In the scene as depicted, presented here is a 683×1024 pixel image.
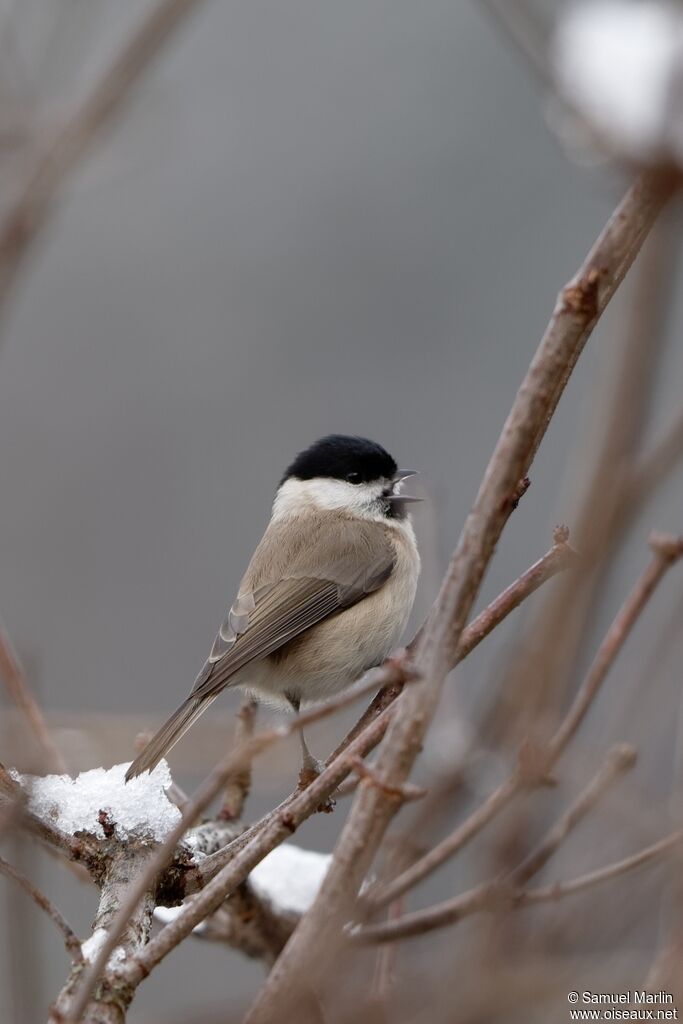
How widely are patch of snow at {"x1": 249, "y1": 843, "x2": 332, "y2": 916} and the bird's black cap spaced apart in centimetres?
127

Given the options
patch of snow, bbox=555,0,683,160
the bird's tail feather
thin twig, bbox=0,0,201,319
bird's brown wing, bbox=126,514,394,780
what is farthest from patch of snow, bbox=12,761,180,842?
patch of snow, bbox=555,0,683,160

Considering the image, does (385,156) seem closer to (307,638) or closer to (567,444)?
(567,444)

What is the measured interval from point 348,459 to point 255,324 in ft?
4.38

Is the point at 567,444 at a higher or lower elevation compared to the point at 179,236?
lower

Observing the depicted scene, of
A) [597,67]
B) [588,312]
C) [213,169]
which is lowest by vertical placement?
[588,312]

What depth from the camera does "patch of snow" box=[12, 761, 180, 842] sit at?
56.6 inches

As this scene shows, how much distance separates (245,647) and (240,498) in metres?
1.44

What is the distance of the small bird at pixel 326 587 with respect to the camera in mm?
2646

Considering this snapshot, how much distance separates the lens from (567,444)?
3.79 m

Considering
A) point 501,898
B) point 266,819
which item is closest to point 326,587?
point 266,819

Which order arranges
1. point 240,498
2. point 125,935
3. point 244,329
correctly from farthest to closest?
1. point 244,329
2. point 240,498
3. point 125,935

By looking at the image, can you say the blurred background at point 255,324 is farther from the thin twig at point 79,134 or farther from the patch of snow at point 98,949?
the thin twig at point 79,134

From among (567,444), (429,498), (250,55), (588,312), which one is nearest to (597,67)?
(588,312)

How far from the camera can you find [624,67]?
110 cm
